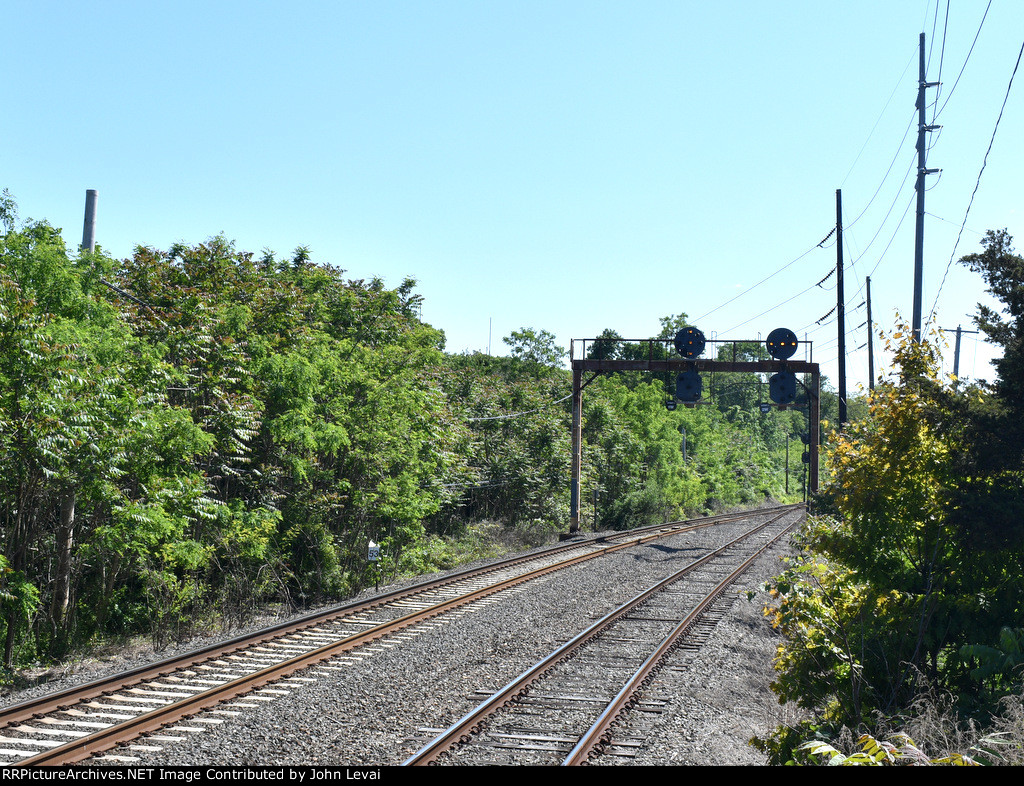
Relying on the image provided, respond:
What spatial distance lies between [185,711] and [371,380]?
46.0ft

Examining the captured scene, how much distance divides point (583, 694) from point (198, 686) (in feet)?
15.3

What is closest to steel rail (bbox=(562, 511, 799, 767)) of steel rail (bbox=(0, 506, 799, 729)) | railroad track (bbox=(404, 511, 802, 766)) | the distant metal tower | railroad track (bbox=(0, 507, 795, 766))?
railroad track (bbox=(404, 511, 802, 766))

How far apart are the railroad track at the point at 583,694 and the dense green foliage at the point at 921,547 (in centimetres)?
195

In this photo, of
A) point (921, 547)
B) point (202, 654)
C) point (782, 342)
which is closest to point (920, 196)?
point (782, 342)

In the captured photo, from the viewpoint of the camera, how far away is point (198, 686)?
9578 millimetres

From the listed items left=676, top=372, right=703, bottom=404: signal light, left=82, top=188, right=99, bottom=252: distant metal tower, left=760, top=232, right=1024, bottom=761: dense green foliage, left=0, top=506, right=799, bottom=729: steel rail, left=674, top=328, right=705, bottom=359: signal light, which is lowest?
left=0, top=506, right=799, bottom=729: steel rail

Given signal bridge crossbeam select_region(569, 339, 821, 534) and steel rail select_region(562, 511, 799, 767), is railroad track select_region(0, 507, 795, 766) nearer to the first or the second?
steel rail select_region(562, 511, 799, 767)

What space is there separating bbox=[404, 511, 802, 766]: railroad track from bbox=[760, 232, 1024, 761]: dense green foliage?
1.95m

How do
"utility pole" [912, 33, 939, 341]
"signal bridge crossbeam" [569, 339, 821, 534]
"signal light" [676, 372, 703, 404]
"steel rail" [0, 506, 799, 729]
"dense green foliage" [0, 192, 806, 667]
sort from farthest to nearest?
1. "signal bridge crossbeam" [569, 339, 821, 534]
2. "signal light" [676, 372, 703, 404]
3. "utility pole" [912, 33, 939, 341]
4. "dense green foliage" [0, 192, 806, 667]
5. "steel rail" [0, 506, 799, 729]

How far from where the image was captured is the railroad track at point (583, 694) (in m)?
7.66

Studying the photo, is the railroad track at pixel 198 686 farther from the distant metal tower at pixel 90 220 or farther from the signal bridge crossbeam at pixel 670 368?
the signal bridge crossbeam at pixel 670 368

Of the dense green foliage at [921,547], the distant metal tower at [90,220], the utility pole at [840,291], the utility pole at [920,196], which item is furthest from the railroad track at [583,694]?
the distant metal tower at [90,220]

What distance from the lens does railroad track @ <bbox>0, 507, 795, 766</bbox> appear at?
7660mm

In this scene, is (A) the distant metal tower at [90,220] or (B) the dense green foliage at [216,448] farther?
(A) the distant metal tower at [90,220]
